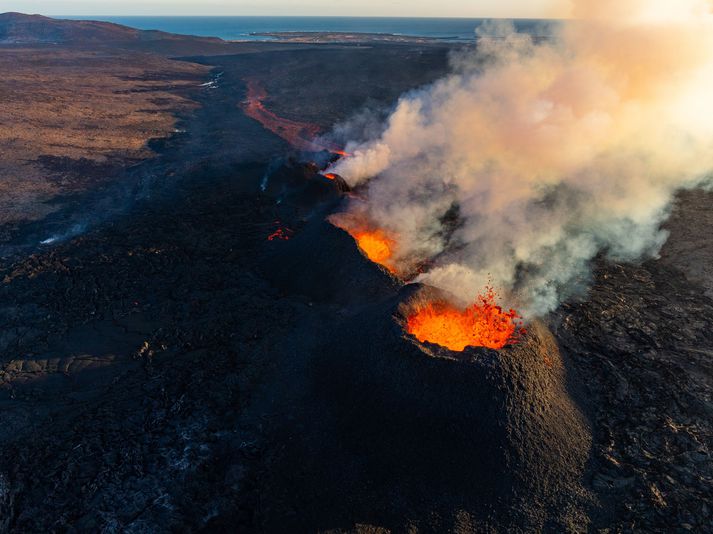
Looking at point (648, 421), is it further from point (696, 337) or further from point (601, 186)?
point (601, 186)

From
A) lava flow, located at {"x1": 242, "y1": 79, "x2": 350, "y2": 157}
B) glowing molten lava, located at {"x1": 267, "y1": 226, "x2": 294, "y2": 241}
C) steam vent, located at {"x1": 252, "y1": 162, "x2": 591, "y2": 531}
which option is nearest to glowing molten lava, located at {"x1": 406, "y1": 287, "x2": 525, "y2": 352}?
steam vent, located at {"x1": 252, "y1": 162, "x2": 591, "y2": 531}

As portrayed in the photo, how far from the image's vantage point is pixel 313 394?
46.7 feet

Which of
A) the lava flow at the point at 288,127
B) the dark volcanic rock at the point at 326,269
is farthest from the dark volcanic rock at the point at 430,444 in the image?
the lava flow at the point at 288,127

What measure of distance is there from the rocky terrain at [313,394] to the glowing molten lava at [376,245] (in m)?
1.13

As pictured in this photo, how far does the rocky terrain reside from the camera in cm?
1141

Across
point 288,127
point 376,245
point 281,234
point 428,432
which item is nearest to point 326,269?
point 376,245

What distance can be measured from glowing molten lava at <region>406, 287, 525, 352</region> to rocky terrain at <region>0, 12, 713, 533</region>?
2.62ft

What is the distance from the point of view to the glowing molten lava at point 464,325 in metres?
14.6

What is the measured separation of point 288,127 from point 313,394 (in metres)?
42.4

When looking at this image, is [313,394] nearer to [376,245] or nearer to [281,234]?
[376,245]

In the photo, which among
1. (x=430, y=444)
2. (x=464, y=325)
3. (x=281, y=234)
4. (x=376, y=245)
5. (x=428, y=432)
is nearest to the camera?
(x=430, y=444)

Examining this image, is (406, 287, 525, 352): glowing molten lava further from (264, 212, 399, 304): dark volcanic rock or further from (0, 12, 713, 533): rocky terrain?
(264, 212, 399, 304): dark volcanic rock

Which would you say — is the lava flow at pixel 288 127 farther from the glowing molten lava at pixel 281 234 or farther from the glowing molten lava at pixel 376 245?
the glowing molten lava at pixel 376 245

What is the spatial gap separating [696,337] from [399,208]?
14.4m
